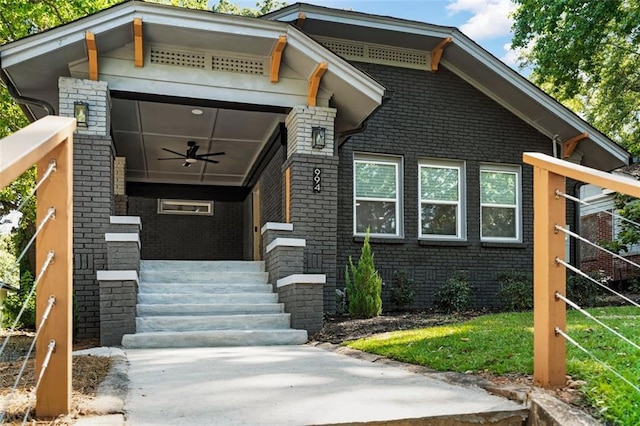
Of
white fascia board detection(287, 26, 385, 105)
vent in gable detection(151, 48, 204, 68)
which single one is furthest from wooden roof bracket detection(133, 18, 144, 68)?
white fascia board detection(287, 26, 385, 105)

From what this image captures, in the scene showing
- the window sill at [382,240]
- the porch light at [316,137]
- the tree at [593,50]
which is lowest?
the window sill at [382,240]

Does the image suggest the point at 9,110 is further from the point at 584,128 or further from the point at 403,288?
the point at 584,128

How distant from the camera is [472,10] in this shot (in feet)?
200

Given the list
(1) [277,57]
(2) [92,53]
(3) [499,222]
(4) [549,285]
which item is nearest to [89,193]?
(2) [92,53]

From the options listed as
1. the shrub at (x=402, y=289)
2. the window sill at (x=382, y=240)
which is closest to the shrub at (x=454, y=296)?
the shrub at (x=402, y=289)

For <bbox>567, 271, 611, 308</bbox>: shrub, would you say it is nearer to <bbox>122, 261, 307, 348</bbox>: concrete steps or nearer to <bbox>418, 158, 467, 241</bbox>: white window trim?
<bbox>418, 158, 467, 241</bbox>: white window trim

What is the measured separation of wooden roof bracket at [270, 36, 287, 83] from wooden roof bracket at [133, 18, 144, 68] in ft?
5.65

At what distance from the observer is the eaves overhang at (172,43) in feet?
23.2

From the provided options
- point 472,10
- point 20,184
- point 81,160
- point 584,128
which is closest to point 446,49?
point 584,128

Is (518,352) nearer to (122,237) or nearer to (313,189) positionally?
(313,189)

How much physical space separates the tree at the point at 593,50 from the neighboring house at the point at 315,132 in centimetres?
284

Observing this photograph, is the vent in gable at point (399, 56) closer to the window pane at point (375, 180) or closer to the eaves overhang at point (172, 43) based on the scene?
the window pane at point (375, 180)

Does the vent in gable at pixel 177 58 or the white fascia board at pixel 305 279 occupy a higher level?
the vent in gable at pixel 177 58

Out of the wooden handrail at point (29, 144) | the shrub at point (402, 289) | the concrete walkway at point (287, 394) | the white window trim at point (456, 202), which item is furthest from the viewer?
the white window trim at point (456, 202)
